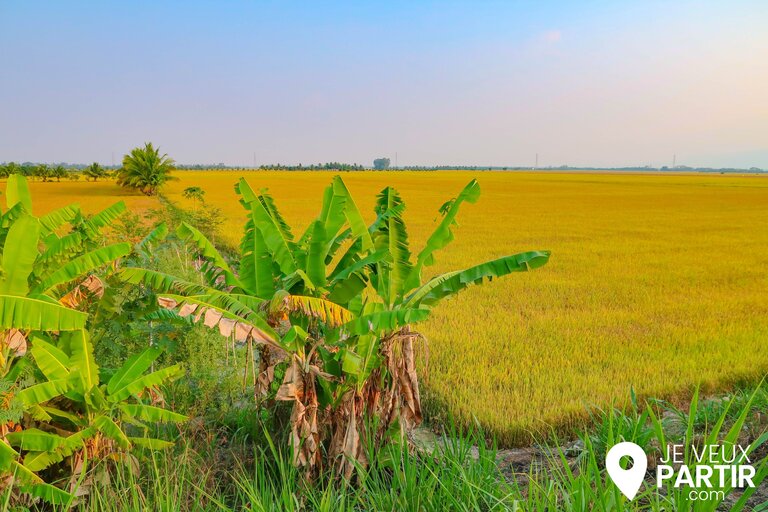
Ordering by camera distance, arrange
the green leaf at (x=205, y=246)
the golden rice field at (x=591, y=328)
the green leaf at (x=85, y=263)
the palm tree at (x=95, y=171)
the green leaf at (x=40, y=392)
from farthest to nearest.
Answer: the palm tree at (x=95, y=171) < the golden rice field at (x=591, y=328) < the green leaf at (x=205, y=246) < the green leaf at (x=85, y=263) < the green leaf at (x=40, y=392)

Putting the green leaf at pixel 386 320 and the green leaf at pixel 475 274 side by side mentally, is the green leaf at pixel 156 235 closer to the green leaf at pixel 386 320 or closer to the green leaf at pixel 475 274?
the green leaf at pixel 386 320

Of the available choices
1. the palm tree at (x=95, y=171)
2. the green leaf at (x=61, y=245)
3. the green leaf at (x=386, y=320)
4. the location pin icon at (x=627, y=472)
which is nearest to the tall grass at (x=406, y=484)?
the location pin icon at (x=627, y=472)

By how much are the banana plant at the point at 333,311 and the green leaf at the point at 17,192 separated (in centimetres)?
106

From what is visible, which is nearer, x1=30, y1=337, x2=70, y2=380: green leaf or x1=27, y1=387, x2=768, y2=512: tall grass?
x1=27, y1=387, x2=768, y2=512: tall grass

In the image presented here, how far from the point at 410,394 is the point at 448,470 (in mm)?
504

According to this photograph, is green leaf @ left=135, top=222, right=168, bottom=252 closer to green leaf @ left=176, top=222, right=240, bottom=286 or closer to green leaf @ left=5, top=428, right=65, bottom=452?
green leaf @ left=176, top=222, right=240, bottom=286

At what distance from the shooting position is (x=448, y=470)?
3322 mm

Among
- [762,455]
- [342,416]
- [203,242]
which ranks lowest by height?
[762,455]

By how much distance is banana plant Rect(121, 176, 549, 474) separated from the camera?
10.7ft

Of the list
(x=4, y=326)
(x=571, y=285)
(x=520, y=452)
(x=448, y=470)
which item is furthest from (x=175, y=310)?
(x=571, y=285)

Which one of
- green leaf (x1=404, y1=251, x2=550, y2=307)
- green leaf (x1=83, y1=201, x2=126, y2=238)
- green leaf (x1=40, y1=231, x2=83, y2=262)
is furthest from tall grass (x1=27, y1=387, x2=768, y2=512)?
green leaf (x1=83, y1=201, x2=126, y2=238)

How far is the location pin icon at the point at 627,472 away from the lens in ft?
9.41

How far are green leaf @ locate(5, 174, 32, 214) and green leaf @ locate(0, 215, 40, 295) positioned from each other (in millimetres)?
884

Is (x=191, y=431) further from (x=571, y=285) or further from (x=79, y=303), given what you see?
(x=571, y=285)
